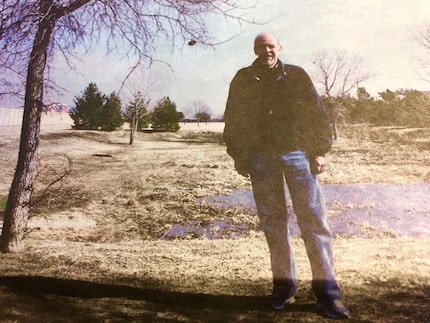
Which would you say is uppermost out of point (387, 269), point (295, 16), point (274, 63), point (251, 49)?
point (295, 16)

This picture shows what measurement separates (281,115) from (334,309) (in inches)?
46.5

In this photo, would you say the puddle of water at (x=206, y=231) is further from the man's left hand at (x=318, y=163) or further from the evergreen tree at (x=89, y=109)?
the evergreen tree at (x=89, y=109)

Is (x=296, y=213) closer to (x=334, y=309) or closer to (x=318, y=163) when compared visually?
(x=318, y=163)

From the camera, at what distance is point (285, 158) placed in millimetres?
2123

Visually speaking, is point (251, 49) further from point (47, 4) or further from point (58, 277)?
point (58, 277)

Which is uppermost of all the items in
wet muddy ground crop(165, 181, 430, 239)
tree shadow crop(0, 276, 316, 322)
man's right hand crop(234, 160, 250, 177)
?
man's right hand crop(234, 160, 250, 177)

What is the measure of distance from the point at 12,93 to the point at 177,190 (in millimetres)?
1862

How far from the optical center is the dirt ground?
2.18m

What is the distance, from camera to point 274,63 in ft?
7.24

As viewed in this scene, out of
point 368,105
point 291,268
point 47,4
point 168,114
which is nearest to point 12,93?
point 47,4

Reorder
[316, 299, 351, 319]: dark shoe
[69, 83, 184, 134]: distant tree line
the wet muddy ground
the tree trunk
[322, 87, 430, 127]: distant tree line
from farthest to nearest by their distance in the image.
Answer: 1. [69, 83, 184, 134]: distant tree line
2. the tree trunk
3. [322, 87, 430, 127]: distant tree line
4. the wet muddy ground
5. [316, 299, 351, 319]: dark shoe

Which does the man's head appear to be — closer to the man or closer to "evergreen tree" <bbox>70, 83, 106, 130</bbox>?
the man

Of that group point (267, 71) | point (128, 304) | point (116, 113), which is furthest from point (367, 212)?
point (116, 113)

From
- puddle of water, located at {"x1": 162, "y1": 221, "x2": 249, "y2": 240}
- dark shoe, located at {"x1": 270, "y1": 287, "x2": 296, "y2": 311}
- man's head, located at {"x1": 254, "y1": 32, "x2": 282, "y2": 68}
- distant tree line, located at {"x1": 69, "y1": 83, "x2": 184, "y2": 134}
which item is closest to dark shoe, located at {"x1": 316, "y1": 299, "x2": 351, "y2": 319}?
dark shoe, located at {"x1": 270, "y1": 287, "x2": 296, "y2": 311}
